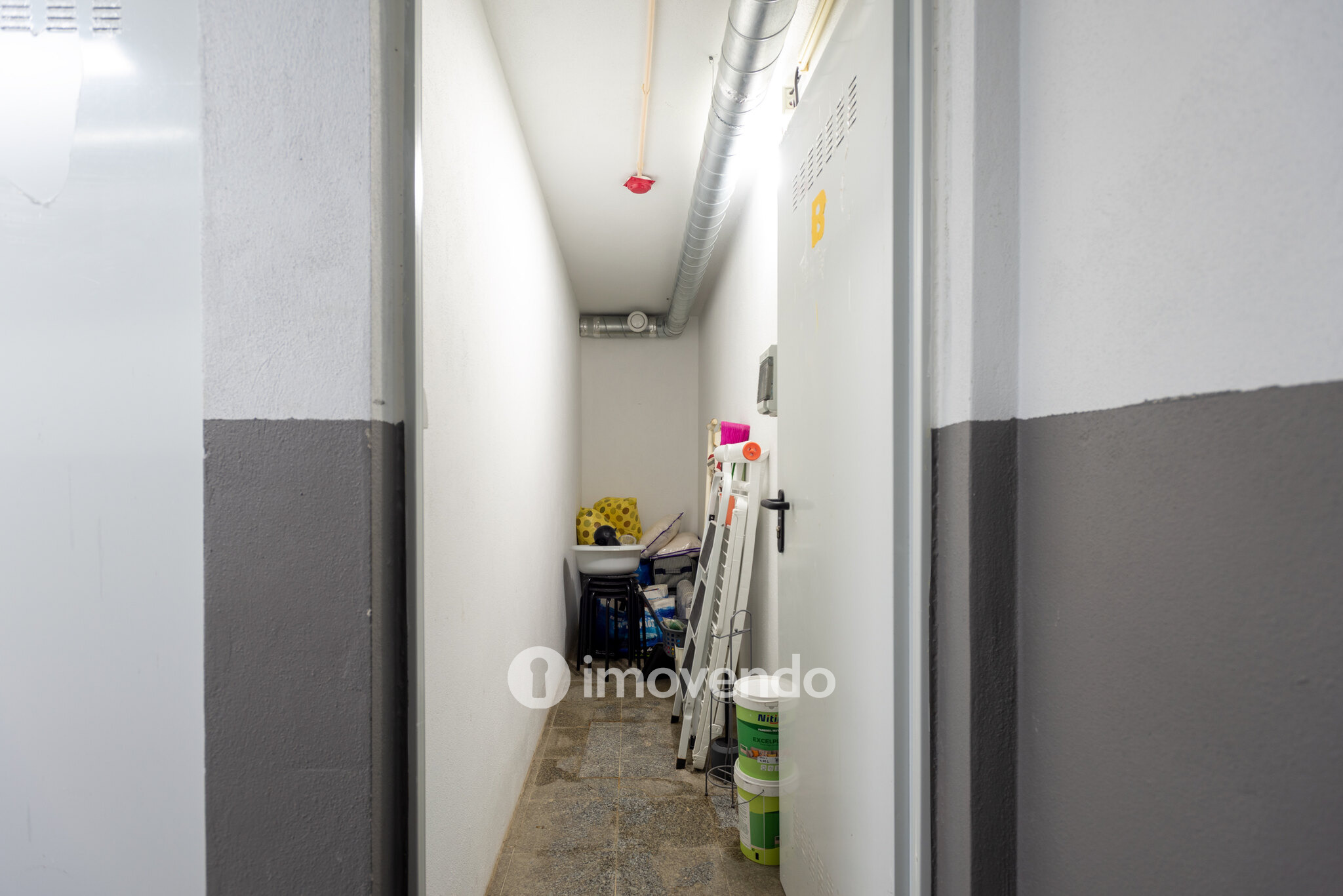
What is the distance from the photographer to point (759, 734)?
221cm

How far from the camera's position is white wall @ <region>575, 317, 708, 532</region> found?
20.4 ft

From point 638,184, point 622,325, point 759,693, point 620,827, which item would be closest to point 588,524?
point 622,325

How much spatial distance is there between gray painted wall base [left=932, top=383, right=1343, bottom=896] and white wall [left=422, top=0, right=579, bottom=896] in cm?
97

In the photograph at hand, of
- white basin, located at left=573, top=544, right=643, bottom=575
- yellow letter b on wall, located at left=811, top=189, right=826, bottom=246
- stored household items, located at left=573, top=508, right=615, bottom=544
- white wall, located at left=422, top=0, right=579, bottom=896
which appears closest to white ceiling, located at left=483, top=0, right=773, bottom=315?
white wall, located at left=422, top=0, right=579, bottom=896

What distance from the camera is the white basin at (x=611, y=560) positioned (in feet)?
15.0

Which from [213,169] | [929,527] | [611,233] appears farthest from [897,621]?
[611,233]

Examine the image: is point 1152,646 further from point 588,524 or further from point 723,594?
point 588,524

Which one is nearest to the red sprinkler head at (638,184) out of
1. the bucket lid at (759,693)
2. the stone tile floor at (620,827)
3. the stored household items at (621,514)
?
the bucket lid at (759,693)

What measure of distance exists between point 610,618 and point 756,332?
8.17 feet

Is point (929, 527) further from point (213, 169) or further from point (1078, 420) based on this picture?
point (213, 169)

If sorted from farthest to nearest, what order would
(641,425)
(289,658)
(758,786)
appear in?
(641,425) < (758,786) < (289,658)

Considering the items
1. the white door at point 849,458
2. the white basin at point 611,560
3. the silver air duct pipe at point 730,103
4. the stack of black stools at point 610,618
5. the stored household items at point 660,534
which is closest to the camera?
the white door at point 849,458

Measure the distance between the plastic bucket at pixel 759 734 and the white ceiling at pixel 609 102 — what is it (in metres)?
2.34

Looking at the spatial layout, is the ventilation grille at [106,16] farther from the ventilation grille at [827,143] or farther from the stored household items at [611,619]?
the stored household items at [611,619]
